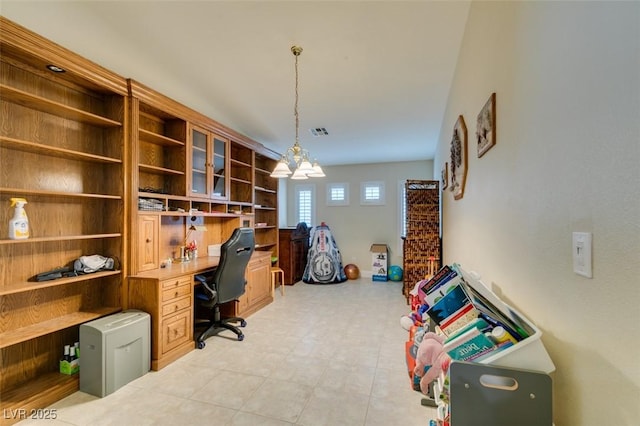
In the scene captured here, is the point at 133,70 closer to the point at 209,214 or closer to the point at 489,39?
the point at 209,214

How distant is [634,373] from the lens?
56cm

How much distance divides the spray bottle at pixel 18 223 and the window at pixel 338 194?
5.33 meters

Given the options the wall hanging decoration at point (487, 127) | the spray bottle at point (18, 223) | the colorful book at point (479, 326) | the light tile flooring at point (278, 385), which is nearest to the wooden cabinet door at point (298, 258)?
the light tile flooring at point (278, 385)

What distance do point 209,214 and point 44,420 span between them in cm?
214

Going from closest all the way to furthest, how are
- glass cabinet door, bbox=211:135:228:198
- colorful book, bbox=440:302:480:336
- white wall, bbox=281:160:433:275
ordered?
colorful book, bbox=440:302:480:336 < glass cabinet door, bbox=211:135:228:198 < white wall, bbox=281:160:433:275

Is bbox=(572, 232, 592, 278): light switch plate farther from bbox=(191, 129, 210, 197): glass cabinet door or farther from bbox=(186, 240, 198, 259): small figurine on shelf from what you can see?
bbox=(186, 240, 198, 259): small figurine on shelf

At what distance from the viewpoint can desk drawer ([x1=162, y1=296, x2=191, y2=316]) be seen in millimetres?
2464

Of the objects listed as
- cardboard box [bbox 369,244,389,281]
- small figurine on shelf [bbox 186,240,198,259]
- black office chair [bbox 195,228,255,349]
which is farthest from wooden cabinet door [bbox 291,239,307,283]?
black office chair [bbox 195,228,255,349]

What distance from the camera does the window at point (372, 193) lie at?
20.9 ft

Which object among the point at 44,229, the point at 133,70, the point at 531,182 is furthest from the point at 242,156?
the point at 531,182

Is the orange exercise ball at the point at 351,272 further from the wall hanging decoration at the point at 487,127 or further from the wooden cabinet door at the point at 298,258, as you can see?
the wall hanging decoration at the point at 487,127

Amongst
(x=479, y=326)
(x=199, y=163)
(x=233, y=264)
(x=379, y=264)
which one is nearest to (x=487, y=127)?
(x=479, y=326)

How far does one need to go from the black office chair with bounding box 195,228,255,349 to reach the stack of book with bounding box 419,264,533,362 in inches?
80.5

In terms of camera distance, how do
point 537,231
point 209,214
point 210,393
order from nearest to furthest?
1. point 537,231
2. point 210,393
3. point 209,214
